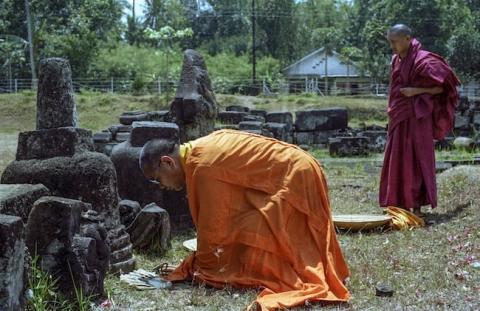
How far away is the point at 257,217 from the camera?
470 centimetres

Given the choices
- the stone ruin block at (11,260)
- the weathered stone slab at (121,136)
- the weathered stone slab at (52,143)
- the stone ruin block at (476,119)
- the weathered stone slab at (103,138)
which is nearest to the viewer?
the stone ruin block at (11,260)

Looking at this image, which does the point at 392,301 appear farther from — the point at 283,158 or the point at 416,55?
the point at 416,55

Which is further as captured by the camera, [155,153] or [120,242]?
[120,242]

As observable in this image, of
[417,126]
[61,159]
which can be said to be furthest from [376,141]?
[61,159]

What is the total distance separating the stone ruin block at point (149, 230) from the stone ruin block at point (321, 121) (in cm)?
1289

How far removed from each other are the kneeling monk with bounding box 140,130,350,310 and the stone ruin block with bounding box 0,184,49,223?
738mm

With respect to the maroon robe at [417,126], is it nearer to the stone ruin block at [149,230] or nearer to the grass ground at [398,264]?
the grass ground at [398,264]

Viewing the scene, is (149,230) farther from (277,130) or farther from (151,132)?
(277,130)

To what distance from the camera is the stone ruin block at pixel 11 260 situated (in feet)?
11.0

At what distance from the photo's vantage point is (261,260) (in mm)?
4652

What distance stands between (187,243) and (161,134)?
1368 mm

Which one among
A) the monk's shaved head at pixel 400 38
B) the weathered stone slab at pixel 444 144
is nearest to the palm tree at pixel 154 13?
the weathered stone slab at pixel 444 144

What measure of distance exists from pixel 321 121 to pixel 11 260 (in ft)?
51.3

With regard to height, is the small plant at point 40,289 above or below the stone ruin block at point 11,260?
below
